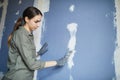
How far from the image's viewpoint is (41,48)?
188cm

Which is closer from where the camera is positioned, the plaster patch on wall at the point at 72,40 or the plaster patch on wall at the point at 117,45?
the plaster patch on wall at the point at 117,45

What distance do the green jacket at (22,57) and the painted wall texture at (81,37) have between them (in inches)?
17.7

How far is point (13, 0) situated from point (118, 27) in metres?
1.36

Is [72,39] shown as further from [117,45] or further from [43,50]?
[117,45]

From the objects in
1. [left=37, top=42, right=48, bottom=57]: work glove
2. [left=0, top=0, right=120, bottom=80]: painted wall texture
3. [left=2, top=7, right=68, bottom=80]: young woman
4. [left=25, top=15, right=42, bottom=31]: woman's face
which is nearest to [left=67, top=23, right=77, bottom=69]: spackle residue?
[left=0, top=0, right=120, bottom=80]: painted wall texture

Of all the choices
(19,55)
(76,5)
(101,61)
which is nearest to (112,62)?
(101,61)

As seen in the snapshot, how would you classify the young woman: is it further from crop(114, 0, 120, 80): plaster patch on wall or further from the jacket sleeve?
crop(114, 0, 120, 80): plaster patch on wall

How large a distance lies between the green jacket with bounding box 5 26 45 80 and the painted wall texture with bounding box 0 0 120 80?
1.47 feet

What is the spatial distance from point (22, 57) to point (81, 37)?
664mm

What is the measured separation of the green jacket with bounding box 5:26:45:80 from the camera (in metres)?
1.36

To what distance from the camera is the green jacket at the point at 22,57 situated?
1.36 m

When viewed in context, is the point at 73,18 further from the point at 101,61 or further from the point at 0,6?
the point at 0,6

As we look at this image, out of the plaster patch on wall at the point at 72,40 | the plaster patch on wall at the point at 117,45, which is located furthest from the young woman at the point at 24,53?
the plaster patch on wall at the point at 117,45

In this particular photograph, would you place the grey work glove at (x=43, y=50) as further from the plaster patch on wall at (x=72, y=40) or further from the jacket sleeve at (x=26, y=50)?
the jacket sleeve at (x=26, y=50)
